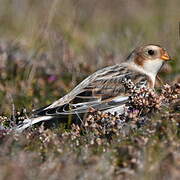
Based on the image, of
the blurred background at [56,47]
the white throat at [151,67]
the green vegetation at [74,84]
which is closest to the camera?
the green vegetation at [74,84]

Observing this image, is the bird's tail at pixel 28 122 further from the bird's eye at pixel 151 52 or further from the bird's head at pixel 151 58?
the bird's eye at pixel 151 52

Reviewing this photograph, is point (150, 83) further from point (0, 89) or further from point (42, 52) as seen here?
point (42, 52)

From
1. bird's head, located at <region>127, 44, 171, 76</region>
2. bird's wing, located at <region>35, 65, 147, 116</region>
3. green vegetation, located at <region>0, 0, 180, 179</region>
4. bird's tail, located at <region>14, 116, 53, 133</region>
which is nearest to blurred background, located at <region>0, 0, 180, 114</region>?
green vegetation, located at <region>0, 0, 180, 179</region>

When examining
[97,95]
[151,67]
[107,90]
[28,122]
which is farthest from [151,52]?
[28,122]

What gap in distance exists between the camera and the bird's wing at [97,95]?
16.6ft

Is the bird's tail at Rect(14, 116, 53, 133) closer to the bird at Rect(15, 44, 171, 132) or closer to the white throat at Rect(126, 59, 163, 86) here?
the bird at Rect(15, 44, 171, 132)

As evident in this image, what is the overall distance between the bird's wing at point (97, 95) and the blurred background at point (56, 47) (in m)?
0.34

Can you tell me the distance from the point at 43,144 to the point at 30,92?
102 inches

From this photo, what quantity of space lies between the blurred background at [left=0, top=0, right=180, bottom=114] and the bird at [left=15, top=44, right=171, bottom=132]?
31 cm

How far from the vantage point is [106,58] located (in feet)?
24.8

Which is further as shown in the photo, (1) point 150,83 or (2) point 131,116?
(1) point 150,83

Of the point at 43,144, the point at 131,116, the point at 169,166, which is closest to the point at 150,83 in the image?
the point at 131,116

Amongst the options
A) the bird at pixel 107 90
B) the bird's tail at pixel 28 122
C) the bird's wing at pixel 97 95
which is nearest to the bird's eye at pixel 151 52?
the bird at pixel 107 90

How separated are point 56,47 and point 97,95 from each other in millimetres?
2365
